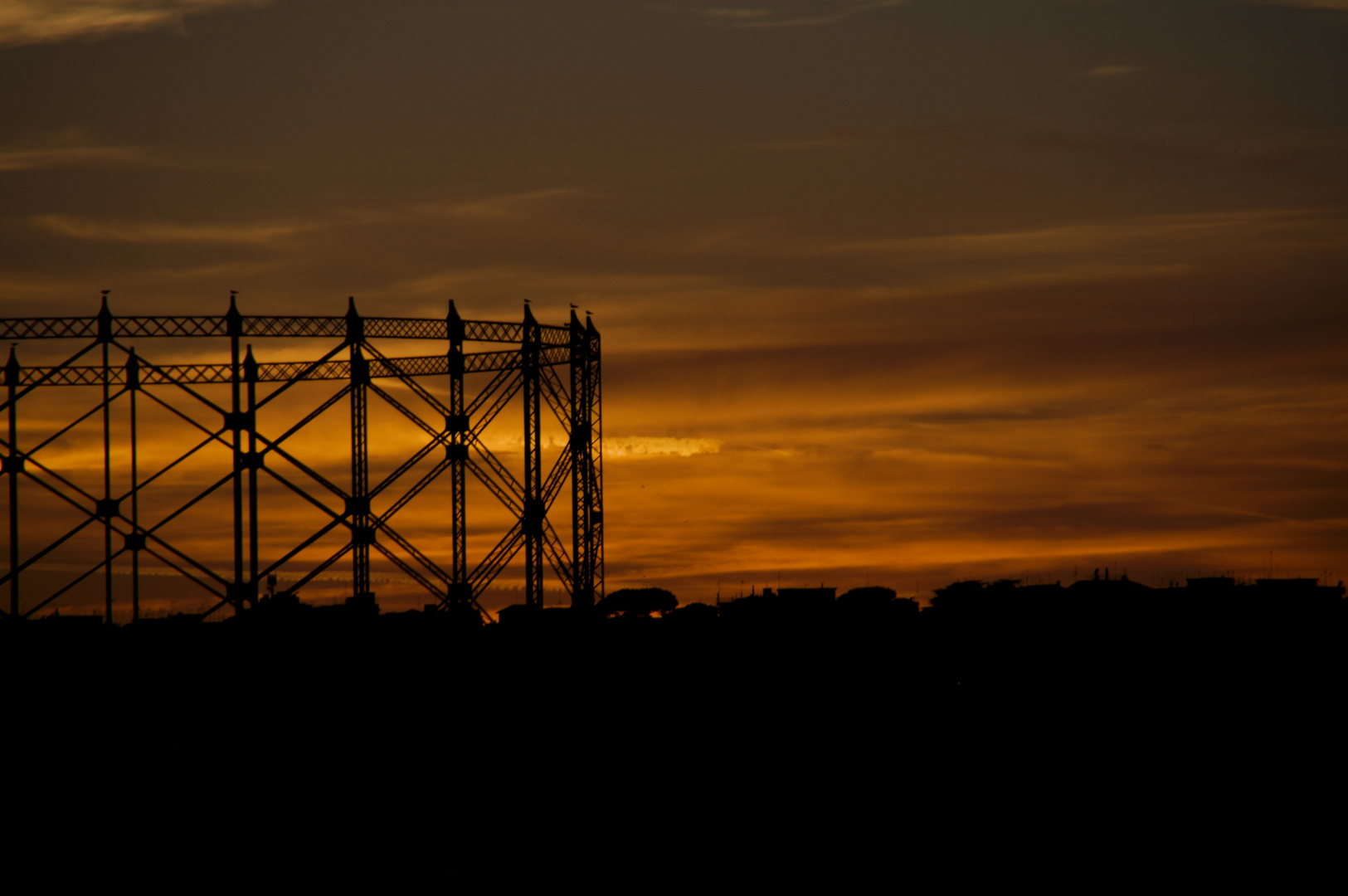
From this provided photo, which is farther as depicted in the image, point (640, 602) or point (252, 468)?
point (640, 602)

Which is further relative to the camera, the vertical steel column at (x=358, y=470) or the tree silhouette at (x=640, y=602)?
the tree silhouette at (x=640, y=602)

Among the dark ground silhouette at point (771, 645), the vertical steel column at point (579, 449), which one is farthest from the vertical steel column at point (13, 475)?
the vertical steel column at point (579, 449)

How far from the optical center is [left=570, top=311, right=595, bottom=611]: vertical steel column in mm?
48656

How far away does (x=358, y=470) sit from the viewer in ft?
148

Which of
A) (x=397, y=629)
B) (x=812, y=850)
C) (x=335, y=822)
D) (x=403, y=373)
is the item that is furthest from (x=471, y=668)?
(x=812, y=850)

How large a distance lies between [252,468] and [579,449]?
1036 centimetres

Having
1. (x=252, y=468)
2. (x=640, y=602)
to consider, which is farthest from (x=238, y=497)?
(x=640, y=602)

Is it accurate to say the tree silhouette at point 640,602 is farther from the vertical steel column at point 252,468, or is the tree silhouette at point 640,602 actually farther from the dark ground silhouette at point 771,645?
the vertical steel column at point 252,468

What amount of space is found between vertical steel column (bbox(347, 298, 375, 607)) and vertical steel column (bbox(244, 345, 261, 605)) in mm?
2772

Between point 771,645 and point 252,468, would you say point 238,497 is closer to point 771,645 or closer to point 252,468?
point 252,468

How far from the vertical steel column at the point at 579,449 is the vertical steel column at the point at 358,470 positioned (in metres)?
6.76

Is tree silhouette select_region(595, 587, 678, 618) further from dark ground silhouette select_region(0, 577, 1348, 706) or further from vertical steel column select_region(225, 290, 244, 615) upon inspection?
vertical steel column select_region(225, 290, 244, 615)

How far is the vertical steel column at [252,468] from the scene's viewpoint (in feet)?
144

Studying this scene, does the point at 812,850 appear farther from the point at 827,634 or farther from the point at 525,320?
the point at 827,634
